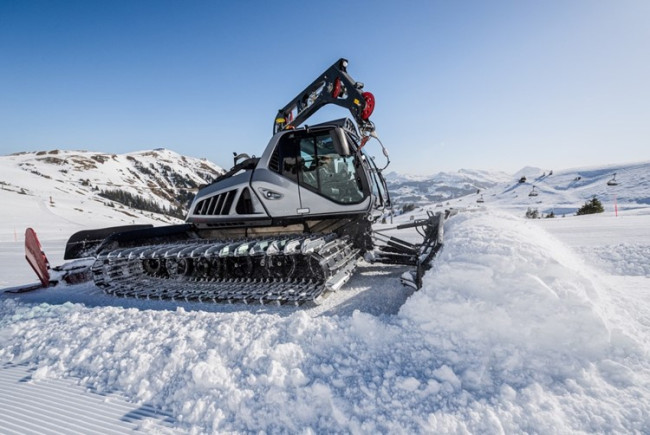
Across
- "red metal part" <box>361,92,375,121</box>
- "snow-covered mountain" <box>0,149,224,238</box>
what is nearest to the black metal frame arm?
"red metal part" <box>361,92,375,121</box>

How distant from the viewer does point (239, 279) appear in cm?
560

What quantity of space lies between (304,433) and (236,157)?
5.82 metres

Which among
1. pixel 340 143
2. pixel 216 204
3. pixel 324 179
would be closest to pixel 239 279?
pixel 216 204

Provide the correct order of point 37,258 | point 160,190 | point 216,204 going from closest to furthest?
point 216,204, point 37,258, point 160,190

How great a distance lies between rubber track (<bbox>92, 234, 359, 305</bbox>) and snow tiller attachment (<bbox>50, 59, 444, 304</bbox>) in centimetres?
2

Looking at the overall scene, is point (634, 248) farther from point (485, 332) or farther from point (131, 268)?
point (131, 268)

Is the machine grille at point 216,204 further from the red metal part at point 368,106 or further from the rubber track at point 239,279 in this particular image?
the red metal part at point 368,106

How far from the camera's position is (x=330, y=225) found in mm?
6051

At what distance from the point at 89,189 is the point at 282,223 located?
99081mm

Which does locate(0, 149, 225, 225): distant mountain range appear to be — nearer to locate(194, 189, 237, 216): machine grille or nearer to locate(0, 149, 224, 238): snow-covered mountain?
locate(0, 149, 224, 238): snow-covered mountain

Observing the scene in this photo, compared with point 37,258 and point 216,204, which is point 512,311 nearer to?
point 216,204

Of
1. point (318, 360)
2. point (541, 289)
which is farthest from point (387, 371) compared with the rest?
point (541, 289)

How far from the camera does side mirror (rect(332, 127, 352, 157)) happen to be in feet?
18.1

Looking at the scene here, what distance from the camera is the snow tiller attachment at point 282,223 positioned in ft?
17.2
